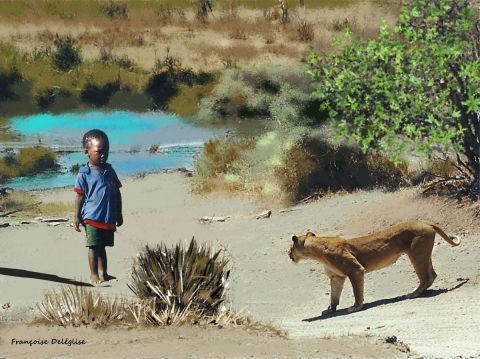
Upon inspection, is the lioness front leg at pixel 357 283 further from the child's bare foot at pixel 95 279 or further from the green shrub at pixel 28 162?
the green shrub at pixel 28 162

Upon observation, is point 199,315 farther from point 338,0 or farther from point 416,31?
point 338,0

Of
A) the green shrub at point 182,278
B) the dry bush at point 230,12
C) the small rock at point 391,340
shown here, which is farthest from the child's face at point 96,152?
the dry bush at point 230,12

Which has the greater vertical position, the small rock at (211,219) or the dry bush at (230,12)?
the dry bush at (230,12)

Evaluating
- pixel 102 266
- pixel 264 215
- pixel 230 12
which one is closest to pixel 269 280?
pixel 102 266

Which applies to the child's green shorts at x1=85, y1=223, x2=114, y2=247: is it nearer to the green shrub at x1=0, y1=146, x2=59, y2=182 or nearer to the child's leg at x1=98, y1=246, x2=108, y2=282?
the child's leg at x1=98, y1=246, x2=108, y2=282

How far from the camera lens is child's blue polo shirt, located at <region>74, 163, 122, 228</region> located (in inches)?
660

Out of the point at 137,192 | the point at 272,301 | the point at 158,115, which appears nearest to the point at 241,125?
the point at 158,115

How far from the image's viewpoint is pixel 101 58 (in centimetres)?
3631

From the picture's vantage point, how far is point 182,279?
13125mm

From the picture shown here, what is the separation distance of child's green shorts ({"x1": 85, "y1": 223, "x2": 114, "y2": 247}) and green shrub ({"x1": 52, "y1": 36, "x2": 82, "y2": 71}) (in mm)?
18077

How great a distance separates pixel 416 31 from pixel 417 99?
122cm

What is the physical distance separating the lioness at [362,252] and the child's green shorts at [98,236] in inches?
101

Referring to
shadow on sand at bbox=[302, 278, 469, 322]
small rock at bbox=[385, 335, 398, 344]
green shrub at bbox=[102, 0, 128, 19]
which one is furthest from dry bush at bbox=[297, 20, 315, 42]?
small rock at bbox=[385, 335, 398, 344]

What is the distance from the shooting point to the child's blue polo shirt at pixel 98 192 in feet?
55.0
